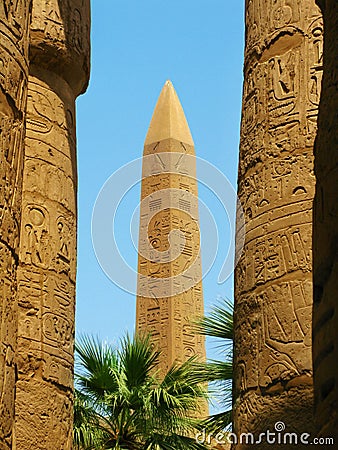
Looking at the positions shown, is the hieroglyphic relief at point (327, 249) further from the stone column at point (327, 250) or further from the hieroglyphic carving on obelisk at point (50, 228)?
the hieroglyphic carving on obelisk at point (50, 228)

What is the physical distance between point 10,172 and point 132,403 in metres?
7.62

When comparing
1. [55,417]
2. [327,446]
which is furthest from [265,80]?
[327,446]

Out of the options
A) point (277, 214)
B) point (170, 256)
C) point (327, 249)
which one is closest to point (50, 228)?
point (277, 214)

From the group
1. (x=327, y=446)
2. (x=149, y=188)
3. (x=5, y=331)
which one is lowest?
(x=327, y=446)

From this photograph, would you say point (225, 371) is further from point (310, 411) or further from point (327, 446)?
point (327, 446)

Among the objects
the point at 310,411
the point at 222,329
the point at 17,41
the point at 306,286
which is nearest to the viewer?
the point at 17,41

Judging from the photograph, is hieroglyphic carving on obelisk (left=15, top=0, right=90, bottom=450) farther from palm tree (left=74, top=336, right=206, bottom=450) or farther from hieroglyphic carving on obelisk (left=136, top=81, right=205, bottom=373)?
hieroglyphic carving on obelisk (left=136, top=81, right=205, bottom=373)

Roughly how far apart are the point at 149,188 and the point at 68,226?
952cm

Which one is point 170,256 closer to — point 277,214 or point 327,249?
point 277,214

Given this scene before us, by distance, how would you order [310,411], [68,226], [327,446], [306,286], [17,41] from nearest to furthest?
[327,446] < [17,41] < [310,411] < [306,286] < [68,226]

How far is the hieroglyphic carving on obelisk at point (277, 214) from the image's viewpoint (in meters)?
6.86

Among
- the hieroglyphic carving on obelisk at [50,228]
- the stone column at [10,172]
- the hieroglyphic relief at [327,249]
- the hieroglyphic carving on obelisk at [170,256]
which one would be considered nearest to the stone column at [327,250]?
the hieroglyphic relief at [327,249]

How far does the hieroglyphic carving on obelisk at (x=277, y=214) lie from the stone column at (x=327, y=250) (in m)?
3.47

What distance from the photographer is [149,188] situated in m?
18.4
